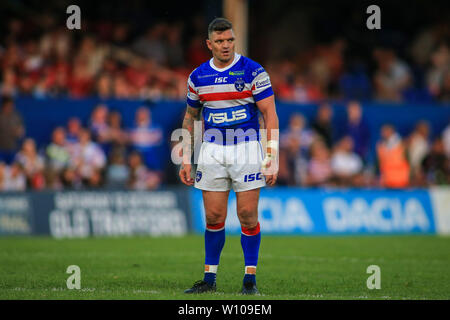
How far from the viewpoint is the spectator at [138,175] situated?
1766 centimetres

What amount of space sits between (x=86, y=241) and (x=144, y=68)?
21.0 feet

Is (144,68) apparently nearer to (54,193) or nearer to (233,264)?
(54,193)

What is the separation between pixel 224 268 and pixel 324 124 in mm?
9651

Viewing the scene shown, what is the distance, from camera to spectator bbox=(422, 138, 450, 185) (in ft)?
66.5

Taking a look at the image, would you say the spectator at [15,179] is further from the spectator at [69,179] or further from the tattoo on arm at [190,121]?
the tattoo on arm at [190,121]

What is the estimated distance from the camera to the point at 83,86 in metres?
18.5

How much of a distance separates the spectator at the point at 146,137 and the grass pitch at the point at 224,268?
3.17m

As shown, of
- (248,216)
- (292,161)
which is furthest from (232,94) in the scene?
(292,161)

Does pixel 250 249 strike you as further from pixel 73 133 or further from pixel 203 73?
pixel 73 133

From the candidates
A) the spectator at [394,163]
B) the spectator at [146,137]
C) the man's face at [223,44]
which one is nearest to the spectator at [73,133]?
the spectator at [146,137]

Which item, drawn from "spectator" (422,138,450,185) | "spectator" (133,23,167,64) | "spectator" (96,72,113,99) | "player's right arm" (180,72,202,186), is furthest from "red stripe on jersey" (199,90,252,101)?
"spectator" (422,138,450,185)

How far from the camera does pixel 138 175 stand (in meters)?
17.7

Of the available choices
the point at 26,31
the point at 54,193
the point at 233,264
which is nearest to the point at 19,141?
the point at 54,193
